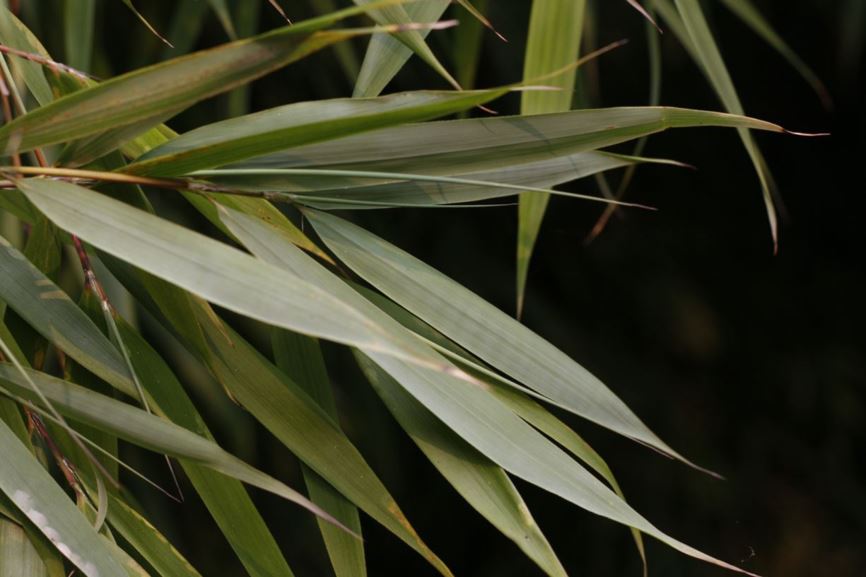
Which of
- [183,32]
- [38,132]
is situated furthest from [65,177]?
[183,32]

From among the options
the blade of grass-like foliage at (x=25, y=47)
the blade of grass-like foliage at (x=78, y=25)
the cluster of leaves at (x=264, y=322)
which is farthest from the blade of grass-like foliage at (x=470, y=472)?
the blade of grass-like foliage at (x=78, y=25)

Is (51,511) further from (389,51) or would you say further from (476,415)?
(389,51)

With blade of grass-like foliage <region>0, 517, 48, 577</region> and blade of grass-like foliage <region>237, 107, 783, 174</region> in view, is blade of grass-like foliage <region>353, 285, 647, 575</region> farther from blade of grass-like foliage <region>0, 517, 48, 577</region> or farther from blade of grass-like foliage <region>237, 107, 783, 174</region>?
blade of grass-like foliage <region>0, 517, 48, 577</region>

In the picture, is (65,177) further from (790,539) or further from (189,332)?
(790,539)

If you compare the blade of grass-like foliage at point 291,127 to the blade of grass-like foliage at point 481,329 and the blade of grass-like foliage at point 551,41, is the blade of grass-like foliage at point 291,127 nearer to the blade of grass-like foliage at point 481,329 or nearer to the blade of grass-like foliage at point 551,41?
the blade of grass-like foliage at point 481,329

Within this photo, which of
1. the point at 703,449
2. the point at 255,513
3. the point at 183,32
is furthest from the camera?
the point at 703,449

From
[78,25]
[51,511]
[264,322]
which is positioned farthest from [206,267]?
[78,25]
